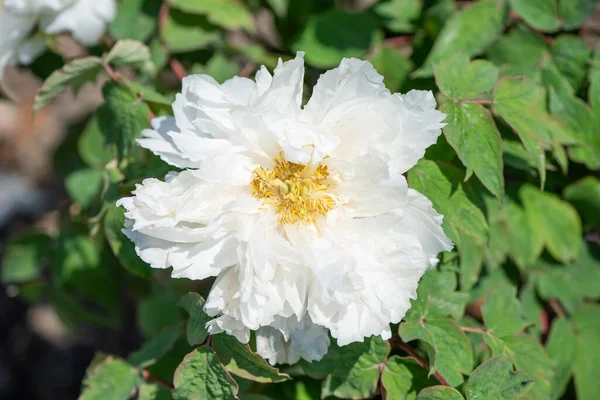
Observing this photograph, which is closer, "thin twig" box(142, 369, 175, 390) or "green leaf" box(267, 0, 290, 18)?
"thin twig" box(142, 369, 175, 390)

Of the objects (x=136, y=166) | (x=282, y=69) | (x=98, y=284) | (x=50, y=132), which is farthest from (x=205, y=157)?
(x=50, y=132)

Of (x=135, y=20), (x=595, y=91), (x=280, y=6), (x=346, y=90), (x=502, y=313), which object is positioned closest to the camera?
(x=346, y=90)

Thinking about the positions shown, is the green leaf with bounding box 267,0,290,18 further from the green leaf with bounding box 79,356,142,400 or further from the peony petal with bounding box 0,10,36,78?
the green leaf with bounding box 79,356,142,400

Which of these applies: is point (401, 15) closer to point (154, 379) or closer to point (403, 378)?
point (403, 378)

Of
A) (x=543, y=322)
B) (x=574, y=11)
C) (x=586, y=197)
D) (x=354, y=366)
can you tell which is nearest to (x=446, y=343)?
(x=354, y=366)

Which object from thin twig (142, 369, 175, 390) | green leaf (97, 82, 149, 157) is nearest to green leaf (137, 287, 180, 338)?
thin twig (142, 369, 175, 390)

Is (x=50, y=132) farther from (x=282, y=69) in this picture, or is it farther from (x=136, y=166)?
(x=282, y=69)
